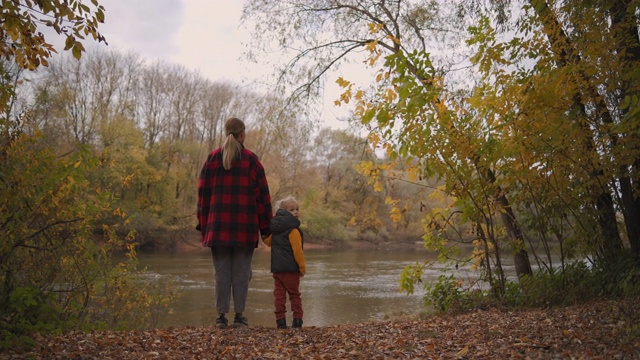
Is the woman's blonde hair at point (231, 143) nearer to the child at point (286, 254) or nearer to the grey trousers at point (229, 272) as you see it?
the child at point (286, 254)

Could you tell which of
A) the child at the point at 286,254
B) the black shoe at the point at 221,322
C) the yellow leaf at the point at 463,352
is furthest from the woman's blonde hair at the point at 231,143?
the yellow leaf at the point at 463,352

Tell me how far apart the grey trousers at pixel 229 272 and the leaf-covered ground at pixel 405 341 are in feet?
0.99

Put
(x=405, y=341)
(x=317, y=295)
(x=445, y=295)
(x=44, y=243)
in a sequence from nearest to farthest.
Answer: (x=405, y=341)
(x=44, y=243)
(x=445, y=295)
(x=317, y=295)

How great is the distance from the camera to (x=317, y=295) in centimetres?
1373

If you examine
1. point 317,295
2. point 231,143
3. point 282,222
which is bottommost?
point 317,295

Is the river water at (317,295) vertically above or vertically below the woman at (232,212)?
below

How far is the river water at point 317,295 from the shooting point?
10500 millimetres

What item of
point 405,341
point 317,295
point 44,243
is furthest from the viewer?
point 317,295

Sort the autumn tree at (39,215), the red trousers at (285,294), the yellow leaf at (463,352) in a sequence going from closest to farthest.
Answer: the autumn tree at (39,215) < the yellow leaf at (463,352) < the red trousers at (285,294)

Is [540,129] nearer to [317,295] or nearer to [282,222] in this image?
[282,222]

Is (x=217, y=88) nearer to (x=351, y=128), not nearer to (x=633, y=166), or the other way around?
(x=351, y=128)

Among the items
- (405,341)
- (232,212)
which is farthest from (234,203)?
(405,341)

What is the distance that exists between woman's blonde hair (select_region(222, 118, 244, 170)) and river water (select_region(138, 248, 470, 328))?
4.80 meters

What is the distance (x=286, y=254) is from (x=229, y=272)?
590mm
